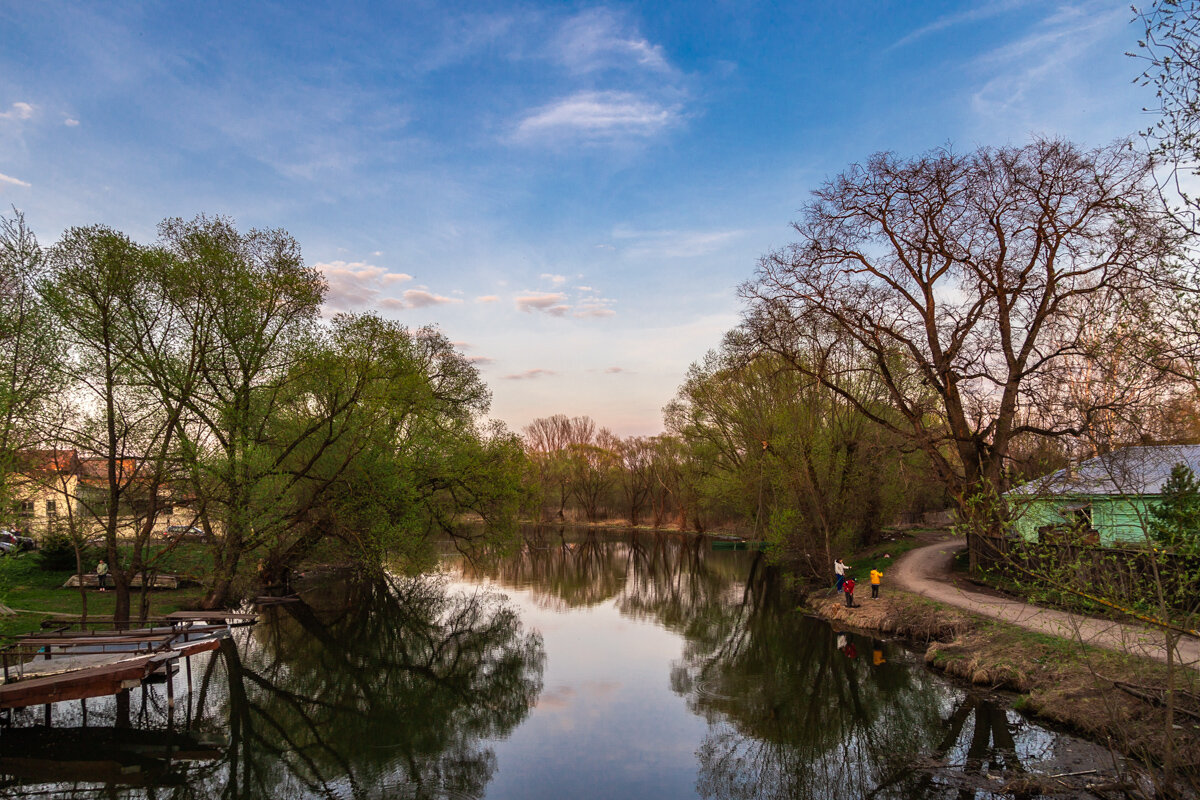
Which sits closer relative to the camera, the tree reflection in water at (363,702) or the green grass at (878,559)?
the tree reflection in water at (363,702)

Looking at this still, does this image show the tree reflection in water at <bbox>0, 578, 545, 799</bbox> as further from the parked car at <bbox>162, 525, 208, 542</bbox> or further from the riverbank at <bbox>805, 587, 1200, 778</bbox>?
the riverbank at <bbox>805, 587, 1200, 778</bbox>

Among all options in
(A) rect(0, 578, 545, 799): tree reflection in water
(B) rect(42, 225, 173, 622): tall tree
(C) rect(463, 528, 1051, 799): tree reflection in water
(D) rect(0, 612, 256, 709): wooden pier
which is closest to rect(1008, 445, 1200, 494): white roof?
(C) rect(463, 528, 1051, 799): tree reflection in water

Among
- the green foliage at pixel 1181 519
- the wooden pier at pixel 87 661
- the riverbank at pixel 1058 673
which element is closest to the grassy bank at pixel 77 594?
→ the wooden pier at pixel 87 661

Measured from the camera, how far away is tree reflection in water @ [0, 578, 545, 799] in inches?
486

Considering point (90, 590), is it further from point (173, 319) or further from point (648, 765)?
point (648, 765)

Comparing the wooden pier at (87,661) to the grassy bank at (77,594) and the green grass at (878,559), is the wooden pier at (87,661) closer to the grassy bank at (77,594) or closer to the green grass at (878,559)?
the grassy bank at (77,594)

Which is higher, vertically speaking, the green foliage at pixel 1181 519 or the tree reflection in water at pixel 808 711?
the green foliage at pixel 1181 519

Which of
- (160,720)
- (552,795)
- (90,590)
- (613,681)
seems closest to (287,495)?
(160,720)

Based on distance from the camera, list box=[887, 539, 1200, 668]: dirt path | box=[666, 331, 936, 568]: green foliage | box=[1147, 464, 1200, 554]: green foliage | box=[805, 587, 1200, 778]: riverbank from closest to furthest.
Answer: box=[1147, 464, 1200, 554]: green foliage
box=[805, 587, 1200, 778]: riverbank
box=[887, 539, 1200, 668]: dirt path
box=[666, 331, 936, 568]: green foliage

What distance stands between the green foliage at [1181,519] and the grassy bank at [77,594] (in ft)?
72.1

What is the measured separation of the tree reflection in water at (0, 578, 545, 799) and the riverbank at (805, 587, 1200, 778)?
10085 millimetres

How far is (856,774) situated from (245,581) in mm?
20588

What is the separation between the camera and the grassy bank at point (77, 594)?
2006 centimetres

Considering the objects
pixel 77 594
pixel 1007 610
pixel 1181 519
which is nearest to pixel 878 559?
pixel 1007 610
